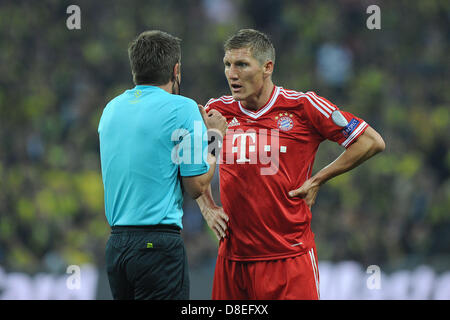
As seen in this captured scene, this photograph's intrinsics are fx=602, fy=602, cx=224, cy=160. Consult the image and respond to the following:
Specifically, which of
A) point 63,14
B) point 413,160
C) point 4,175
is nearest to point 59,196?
point 4,175

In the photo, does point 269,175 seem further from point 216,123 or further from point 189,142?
point 189,142

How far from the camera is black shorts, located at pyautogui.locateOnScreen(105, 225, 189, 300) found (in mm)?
2908

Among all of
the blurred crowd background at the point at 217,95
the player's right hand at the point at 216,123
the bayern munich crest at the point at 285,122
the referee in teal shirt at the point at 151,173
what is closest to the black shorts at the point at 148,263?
the referee in teal shirt at the point at 151,173

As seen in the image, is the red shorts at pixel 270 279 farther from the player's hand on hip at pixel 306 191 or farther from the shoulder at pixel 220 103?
the shoulder at pixel 220 103

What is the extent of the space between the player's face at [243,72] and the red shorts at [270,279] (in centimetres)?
107

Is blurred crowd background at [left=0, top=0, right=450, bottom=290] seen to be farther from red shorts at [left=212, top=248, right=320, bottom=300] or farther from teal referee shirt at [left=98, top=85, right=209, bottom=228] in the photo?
teal referee shirt at [left=98, top=85, right=209, bottom=228]

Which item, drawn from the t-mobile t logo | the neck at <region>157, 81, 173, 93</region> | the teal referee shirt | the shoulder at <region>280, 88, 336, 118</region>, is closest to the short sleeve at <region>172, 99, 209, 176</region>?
the teal referee shirt

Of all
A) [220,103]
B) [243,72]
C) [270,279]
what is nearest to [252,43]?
[243,72]

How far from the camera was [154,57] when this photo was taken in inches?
119

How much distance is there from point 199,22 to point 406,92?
378 cm

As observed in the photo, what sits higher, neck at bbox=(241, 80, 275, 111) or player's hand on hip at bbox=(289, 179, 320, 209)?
neck at bbox=(241, 80, 275, 111)

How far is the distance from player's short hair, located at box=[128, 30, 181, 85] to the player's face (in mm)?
769

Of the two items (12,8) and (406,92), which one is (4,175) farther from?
(406,92)

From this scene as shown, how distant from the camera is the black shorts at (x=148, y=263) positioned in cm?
291
